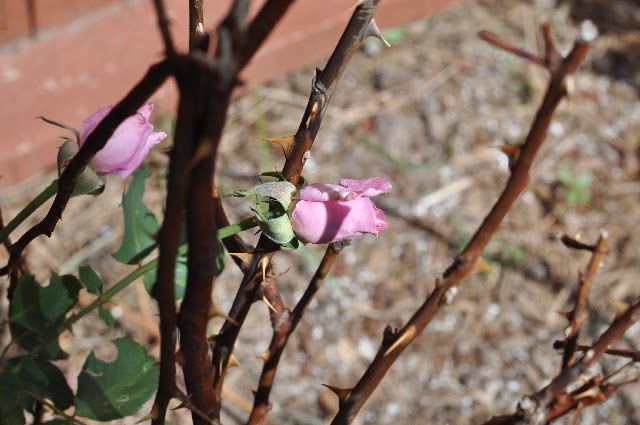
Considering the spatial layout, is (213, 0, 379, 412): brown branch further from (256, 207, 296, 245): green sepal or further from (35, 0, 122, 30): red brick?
(35, 0, 122, 30): red brick

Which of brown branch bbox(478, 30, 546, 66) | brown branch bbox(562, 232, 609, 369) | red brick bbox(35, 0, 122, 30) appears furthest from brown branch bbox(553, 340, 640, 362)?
red brick bbox(35, 0, 122, 30)

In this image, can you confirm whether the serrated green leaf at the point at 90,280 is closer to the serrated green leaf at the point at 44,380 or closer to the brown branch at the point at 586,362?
the serrated green leaf at the point at 44,380

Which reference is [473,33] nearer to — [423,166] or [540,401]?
[423,166]

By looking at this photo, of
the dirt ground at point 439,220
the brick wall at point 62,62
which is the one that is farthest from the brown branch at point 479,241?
the brick wall at point 62,62

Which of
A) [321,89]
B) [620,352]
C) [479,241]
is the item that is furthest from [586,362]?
[321,89]

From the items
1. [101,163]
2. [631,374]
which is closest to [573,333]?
[631,374]

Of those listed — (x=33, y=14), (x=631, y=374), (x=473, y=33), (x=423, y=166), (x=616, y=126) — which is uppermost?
(x=473, y=33)

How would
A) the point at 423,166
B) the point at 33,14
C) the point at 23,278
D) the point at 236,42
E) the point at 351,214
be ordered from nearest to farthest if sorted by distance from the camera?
the point at 236,42
the point at 351,214
the point at 23,278
the point at 33,14
the point at 423,166
